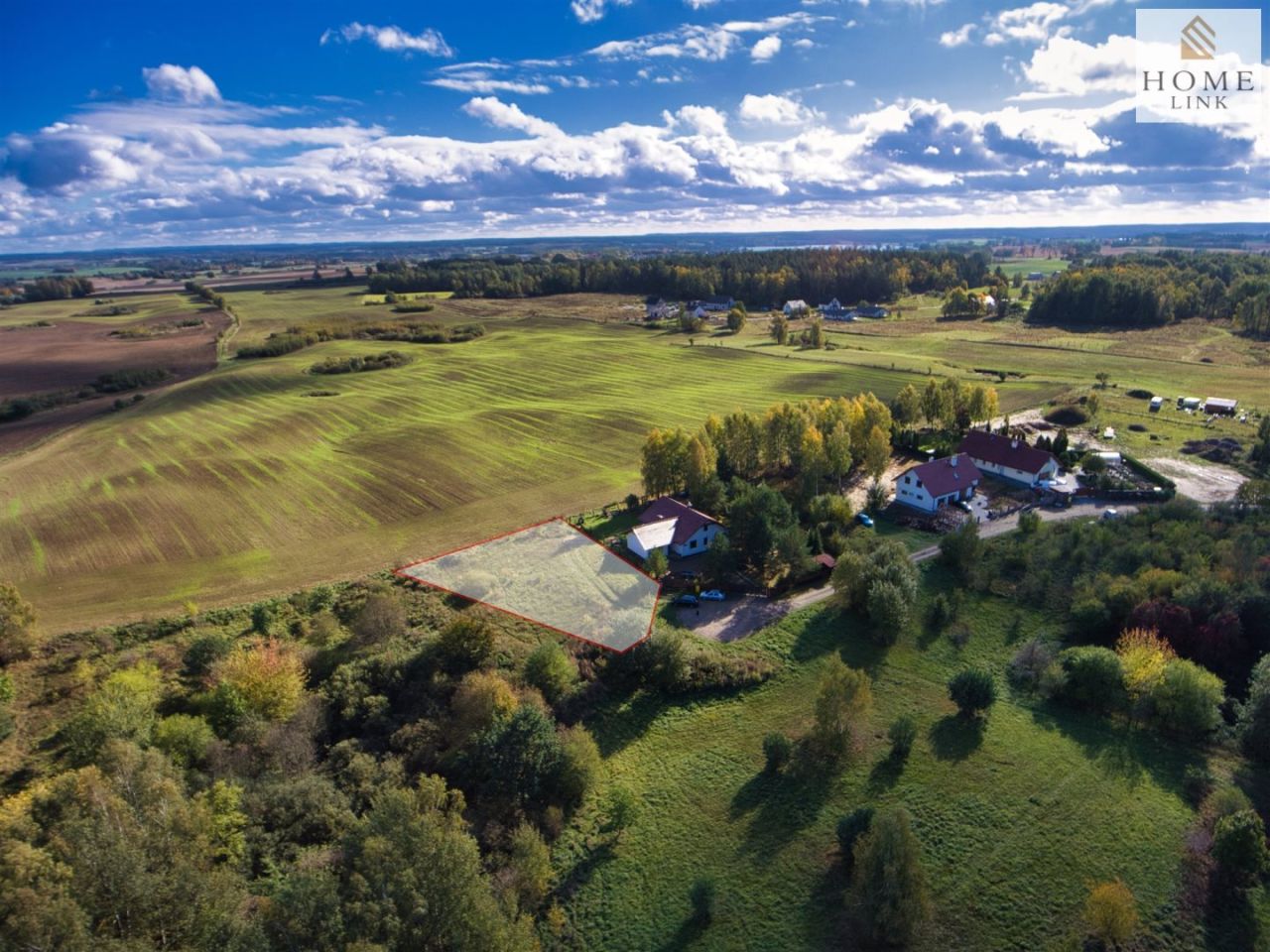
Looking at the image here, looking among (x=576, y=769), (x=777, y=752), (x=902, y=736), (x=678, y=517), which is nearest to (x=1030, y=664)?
(x=902, y=736)

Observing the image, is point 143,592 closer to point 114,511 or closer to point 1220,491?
point 114,511

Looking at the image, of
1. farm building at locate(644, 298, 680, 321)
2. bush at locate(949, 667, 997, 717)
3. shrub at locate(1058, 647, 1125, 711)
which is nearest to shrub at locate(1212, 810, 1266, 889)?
shrub at locate(1058, 647, 1125, 711)

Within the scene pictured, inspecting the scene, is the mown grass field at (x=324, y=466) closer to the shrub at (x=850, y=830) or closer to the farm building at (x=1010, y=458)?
the farm building at (x=1010, y=458)

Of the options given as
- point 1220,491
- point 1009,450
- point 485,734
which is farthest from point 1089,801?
point 1220,491

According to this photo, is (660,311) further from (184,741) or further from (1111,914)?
(1111,914)

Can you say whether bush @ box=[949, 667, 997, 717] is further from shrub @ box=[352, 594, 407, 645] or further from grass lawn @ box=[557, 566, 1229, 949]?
shrub @ box=[352, 594, 407, 645]

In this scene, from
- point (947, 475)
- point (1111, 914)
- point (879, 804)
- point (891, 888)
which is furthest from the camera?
point (947, 475)
